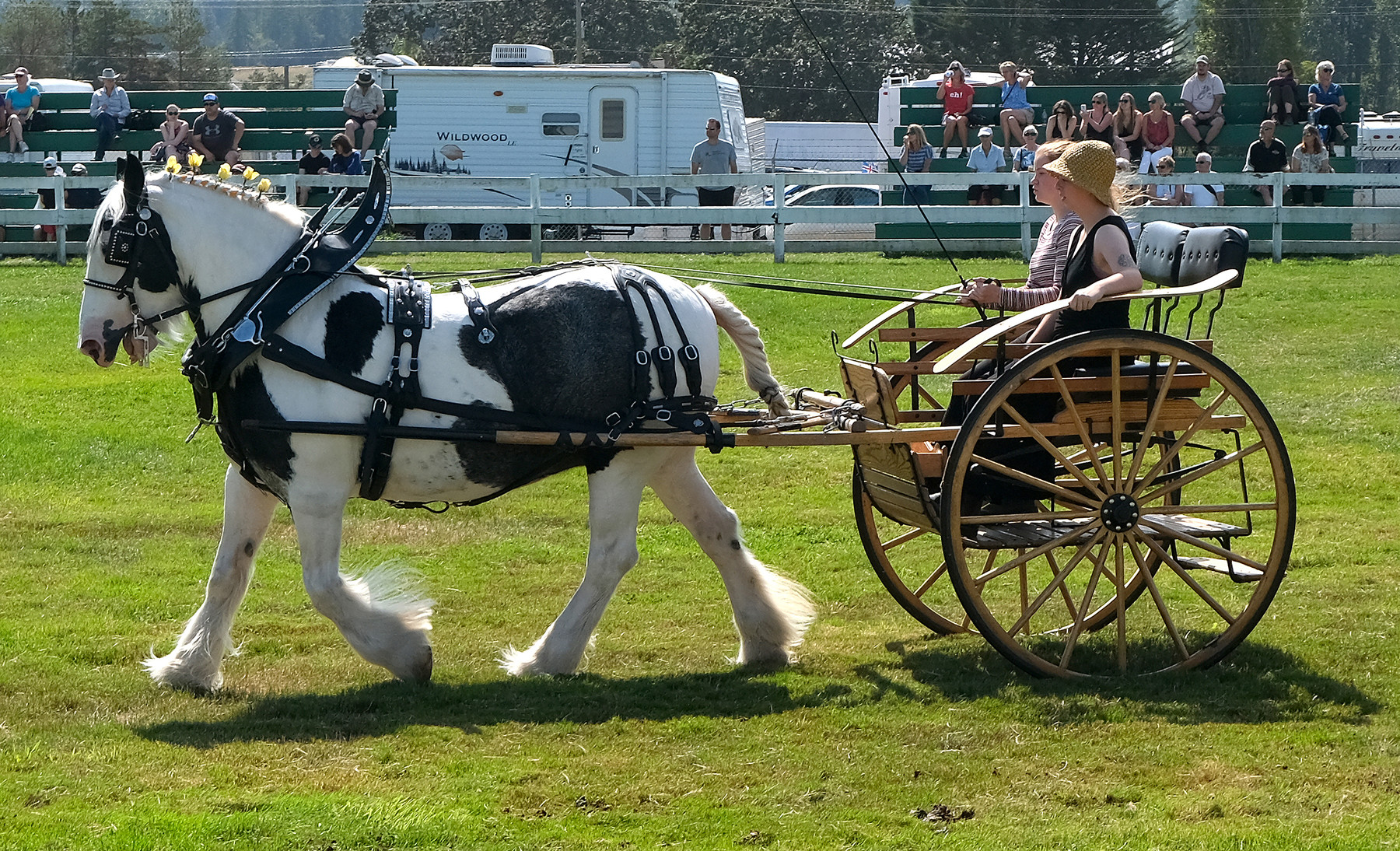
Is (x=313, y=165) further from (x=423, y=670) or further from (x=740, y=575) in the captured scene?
(x=423, y=670)

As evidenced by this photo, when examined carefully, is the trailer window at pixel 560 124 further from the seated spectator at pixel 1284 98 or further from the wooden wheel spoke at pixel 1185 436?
the wooden wheel spoke at pixel 1185 436

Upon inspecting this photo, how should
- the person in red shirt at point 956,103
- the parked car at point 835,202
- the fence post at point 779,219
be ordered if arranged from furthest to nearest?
the parked car at point 835,202 → the person in red shirt at point 956,103 → the fence post at point 779,219

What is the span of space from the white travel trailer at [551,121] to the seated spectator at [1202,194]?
354 inches

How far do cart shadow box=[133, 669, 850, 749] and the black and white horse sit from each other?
19 cm

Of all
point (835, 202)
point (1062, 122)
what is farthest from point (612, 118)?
point (1062, 122)

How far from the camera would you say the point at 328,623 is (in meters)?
7.53

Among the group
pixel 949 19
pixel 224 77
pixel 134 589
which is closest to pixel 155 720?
pixel 134 589

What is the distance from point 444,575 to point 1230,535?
13.8ft

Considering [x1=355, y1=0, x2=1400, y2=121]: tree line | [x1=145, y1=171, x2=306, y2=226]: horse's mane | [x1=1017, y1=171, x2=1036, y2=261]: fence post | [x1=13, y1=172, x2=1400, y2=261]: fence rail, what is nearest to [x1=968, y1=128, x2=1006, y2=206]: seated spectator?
[x1=13, y1=172, x2=1400, y2=261]: fence rail

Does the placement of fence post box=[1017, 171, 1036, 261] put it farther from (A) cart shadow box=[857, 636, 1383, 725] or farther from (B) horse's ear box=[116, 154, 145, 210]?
(B) horse's ear box=[116, 154, 145, 210]

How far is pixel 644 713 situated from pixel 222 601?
1.80 metres

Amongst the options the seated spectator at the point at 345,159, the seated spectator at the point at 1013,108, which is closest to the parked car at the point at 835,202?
the seated spectator at the point at 1013,108

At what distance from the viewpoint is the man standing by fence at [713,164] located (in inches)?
830

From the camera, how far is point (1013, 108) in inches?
856
